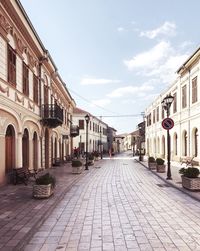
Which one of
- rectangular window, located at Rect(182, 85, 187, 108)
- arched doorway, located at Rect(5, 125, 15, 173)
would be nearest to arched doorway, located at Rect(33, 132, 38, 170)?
arched doorway, located at Rect(5, 125, 15, 173)

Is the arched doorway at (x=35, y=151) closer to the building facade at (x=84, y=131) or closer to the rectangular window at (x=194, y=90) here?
the rectangular window at (x=194, y=90)

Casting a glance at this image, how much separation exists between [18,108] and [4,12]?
4.18m

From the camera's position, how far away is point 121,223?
6.93 metres

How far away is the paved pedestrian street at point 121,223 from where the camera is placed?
5496 millimetres

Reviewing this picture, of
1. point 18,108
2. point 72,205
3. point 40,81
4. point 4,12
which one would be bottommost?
point 72,205

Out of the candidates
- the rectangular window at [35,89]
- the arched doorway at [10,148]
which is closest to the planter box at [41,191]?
the arched doorway at [10,148]

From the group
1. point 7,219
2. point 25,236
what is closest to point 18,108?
point 7,219

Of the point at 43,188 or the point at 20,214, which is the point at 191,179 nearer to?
the point at 43,188

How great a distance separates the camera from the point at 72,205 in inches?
359

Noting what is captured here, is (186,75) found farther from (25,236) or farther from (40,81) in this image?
(25,236)

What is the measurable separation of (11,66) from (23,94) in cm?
214

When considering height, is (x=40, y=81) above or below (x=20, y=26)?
below

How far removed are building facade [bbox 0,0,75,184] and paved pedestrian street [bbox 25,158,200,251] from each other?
179 inches

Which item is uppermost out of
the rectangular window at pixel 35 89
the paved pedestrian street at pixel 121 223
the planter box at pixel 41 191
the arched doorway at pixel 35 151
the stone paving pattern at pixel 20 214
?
the rectangular window at pixel 35 89
